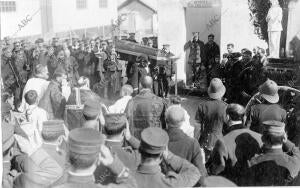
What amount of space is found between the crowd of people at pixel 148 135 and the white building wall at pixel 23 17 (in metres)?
0.82

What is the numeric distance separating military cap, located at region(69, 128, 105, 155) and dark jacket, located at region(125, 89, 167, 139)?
87.2 inches

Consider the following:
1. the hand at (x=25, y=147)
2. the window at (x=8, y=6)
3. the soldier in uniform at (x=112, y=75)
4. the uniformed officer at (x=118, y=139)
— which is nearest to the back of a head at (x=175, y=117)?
the uniformed officer at (x=118, y=139)

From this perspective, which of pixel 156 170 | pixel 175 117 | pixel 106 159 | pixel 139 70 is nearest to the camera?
pixel 106 159

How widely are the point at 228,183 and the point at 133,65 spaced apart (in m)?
5.68

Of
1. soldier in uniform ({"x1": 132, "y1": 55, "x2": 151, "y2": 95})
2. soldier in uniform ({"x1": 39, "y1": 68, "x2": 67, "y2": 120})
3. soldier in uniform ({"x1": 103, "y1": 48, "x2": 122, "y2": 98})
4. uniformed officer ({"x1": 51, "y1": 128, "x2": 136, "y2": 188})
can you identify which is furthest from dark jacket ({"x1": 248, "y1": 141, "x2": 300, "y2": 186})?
soldier in uniform ({"x1": 103, "y1": 48, "x2": 122, "y2": 98})

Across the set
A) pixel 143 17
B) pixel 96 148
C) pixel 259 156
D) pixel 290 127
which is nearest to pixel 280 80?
pixel 290 127

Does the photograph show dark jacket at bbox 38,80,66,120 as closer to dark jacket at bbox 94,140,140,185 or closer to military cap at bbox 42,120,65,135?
military cap at bbox 42,120,65,135

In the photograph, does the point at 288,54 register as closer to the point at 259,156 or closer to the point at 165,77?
the point at 165,77

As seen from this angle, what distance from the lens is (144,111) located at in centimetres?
532

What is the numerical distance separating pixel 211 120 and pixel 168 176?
6.82 feet

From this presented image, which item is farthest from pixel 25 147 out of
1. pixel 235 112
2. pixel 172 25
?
pixel 172 25

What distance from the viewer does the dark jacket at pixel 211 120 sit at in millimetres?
5152

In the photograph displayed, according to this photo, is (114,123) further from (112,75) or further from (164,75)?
(112,75)

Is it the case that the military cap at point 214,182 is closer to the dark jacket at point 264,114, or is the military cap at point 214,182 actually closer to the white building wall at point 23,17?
the dark jacket at point 264,114
